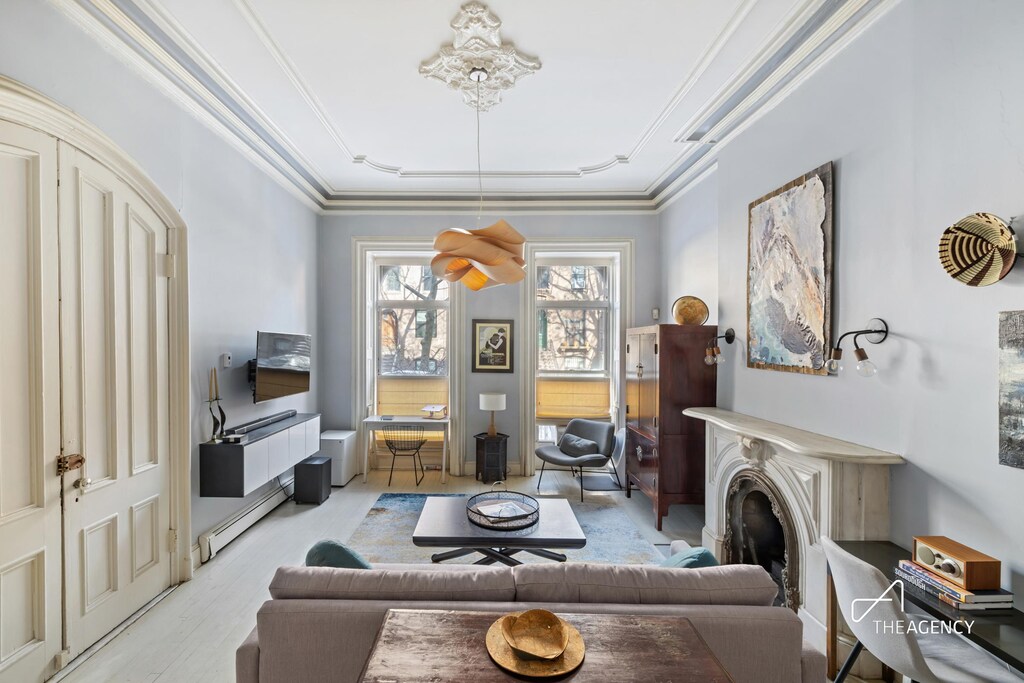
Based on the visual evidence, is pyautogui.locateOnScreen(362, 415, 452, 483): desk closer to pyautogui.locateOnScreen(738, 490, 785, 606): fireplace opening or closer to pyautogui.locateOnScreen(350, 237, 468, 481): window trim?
pyautogui.locateOnScreen(350, 237, 468, 481): window trim

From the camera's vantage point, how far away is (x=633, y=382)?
4605mm

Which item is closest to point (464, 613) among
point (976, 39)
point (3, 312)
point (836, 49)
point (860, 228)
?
point (3, 312)

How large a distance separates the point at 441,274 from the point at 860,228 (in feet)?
7.23

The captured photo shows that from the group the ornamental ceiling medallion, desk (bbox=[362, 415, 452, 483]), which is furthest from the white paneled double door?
desk (bbox=[362, 415, 452, 483])

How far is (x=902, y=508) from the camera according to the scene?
6.55 ft

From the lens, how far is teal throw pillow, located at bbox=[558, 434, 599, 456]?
4.79 meters

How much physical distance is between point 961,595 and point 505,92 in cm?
337

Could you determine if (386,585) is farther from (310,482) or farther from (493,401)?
(493,401)

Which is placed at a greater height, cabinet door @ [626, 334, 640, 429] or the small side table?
cabinet door @ [626, 334, 640, 429]

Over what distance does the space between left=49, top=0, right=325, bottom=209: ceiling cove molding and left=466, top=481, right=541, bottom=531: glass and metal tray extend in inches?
125

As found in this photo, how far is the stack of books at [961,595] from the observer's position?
1483mm

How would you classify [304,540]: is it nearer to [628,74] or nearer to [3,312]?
[3,312]

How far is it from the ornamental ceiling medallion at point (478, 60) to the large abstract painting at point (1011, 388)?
255 centimetres

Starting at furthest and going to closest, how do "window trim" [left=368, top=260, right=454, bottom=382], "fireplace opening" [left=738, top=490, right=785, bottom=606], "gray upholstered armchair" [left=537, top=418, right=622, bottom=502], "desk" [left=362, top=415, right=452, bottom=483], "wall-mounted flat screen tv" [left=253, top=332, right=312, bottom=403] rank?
"window trim" [left=368, top=260, right=454, bottom=382]
"desk" [left=362, top=415, right=452, bottom=483]
"gray upholstered armchair" [left=537, top=418, right=622, bottom=502]
"wall-mounted flat screen tv" [left=253, top=332, right=312, bottom=403]
"fireplace opening" [left=738, top=490, right=785, bottom=606]
